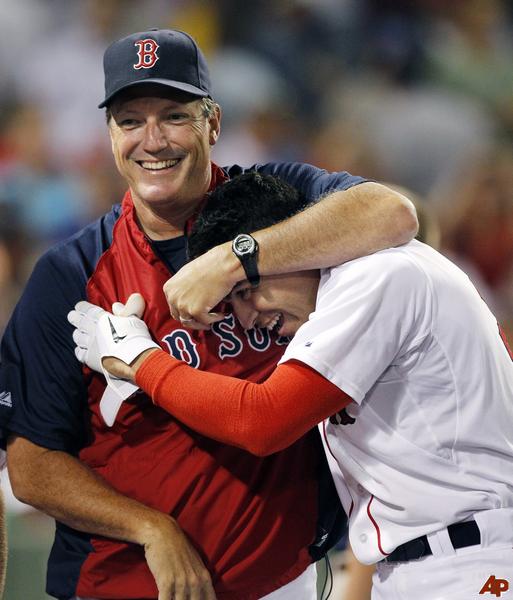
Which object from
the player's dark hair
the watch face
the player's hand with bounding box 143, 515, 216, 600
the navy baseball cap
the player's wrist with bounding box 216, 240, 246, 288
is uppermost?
the navy baseball cap

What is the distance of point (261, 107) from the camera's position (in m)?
5.44

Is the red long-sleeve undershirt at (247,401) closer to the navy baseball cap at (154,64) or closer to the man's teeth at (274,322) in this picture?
the man's teeth at (274,322)

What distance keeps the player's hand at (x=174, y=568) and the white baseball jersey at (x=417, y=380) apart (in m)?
0.37

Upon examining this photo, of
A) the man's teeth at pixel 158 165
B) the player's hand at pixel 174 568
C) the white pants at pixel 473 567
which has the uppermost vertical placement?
the man's teeth at pixel 158 165

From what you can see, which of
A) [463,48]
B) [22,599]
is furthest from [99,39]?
[22,599]

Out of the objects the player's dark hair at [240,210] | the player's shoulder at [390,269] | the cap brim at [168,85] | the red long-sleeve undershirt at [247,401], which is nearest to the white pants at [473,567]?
the red long-sleeve undershirt at [247,401]

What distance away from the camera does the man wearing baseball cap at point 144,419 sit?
6.53 ft

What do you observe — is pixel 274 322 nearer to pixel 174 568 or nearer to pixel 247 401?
pixel 247 401

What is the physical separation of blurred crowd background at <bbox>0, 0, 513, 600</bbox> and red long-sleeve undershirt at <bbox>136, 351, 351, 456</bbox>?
3407 millimetres

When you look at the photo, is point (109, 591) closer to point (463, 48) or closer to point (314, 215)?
point (314, 215)

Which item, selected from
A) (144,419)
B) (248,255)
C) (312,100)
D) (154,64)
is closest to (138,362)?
(144,419)

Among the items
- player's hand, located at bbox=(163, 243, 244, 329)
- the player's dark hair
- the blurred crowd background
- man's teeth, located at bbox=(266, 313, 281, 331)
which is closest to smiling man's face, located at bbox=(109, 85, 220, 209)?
the player's dark hair

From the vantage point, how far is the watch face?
1871 mm

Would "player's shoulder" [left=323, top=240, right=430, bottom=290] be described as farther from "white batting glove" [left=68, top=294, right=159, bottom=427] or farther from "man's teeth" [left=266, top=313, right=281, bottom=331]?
"white batting glove" [left=68, top=294, right=159, bottom=427]
